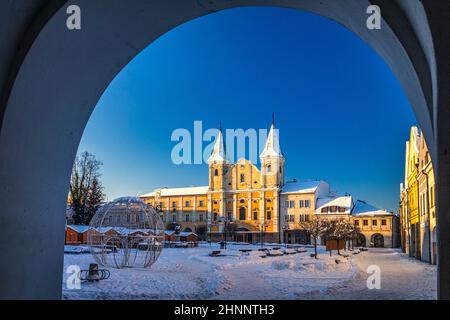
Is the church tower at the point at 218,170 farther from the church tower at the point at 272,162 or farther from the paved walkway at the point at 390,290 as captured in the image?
the paved walkway at the point at 390,290

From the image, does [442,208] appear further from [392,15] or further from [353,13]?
[353,13]

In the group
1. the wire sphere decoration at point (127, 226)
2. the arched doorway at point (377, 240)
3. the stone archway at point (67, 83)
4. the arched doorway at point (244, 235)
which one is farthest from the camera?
the arched doorway at point (244, 235)

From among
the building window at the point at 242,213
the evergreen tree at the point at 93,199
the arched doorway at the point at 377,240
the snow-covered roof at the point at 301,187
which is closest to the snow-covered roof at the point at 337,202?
the snow-covered roof at the point at 301,187

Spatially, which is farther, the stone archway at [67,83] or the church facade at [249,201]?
the church facade at [249,201]

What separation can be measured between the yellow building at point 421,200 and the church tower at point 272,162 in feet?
135

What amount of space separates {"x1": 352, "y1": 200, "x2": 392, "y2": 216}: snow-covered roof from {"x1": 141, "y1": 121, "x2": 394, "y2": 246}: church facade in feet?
3.28

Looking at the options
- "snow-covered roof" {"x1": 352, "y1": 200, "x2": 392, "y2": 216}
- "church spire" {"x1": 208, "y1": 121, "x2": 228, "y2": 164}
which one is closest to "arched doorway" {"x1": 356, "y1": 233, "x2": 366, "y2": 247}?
"snow-covered roof" {"x1": 352, "y1": 200, "x2": 392, "y2": 216}

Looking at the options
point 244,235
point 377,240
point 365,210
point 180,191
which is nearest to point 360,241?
point 377,240

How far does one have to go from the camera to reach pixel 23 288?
3.83 metres

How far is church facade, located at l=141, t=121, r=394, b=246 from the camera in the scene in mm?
76438

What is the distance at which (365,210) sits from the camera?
7094 cm

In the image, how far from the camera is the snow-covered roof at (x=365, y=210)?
225ft

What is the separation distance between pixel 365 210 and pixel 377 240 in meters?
5.04
